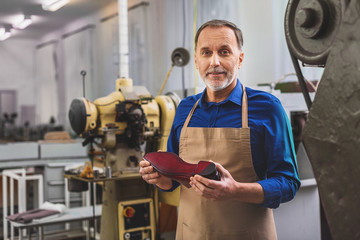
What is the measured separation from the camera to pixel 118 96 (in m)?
2.93

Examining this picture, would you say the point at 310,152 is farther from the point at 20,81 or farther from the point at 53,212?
the point at 20,81

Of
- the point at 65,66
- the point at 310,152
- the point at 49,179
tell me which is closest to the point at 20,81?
the point at 65,66

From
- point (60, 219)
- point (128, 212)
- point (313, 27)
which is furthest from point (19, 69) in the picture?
point (313, 27)

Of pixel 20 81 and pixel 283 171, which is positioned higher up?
pixel 20 81

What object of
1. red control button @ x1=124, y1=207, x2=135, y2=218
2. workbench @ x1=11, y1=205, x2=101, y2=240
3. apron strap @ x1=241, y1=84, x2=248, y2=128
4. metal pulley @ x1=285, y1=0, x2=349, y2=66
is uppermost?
metal pulley @ x1=285, y1=0, x2=349, y2=66

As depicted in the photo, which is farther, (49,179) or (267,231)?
(49,179)

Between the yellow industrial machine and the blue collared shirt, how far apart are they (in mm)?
1496

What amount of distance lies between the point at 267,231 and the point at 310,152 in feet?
2.55

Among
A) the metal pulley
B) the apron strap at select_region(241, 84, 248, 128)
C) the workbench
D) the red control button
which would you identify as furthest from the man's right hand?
the workbench

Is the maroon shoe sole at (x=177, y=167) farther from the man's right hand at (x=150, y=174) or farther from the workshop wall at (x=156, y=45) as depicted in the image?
the workshop wall at (x=156, y=45)

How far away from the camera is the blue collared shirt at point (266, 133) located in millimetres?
1226

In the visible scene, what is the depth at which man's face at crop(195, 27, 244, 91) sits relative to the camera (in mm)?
1293

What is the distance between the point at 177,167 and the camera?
1170 mm

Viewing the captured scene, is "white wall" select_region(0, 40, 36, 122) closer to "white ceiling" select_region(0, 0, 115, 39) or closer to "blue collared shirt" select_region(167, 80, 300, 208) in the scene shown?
"white ceiling" select_region(0, 0, 115, 39)
